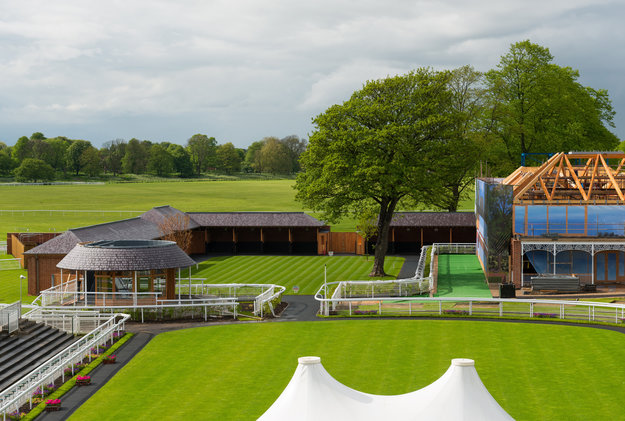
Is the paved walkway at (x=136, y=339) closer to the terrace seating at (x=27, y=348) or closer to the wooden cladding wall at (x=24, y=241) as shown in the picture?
the terrace seating at (x=27, y=348)

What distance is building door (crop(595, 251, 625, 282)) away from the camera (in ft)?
139

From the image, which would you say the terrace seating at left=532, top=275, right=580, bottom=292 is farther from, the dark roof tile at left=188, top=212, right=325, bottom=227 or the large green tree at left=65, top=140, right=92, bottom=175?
the large green tree at left=65, top=140, right=92, bottom=175

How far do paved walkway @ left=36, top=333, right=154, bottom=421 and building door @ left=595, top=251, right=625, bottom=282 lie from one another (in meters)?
26.5

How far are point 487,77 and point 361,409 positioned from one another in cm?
6774

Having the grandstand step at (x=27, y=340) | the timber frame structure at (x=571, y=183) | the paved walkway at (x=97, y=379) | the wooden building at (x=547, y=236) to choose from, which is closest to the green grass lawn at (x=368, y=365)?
the paved walkway at (x=97, y=379)

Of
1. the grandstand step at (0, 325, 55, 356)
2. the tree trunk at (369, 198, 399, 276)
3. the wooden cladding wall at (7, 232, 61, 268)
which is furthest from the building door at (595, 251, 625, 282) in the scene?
the wooden cladding wall at (7, 232, 61, 268)

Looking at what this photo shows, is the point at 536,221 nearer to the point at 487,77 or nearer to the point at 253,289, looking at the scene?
the point at 253,289

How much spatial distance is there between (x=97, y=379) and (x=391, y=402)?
1473 cm

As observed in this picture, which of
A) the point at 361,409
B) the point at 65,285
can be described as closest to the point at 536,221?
the point at 65,285

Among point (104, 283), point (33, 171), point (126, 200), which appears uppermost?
point (33, 171)

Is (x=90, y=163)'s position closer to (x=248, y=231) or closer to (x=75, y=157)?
(x=75, y=157)

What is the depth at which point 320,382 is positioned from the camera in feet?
39.5

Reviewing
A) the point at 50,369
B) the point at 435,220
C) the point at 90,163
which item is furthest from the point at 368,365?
the point at 90,163

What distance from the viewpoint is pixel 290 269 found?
5525cm
